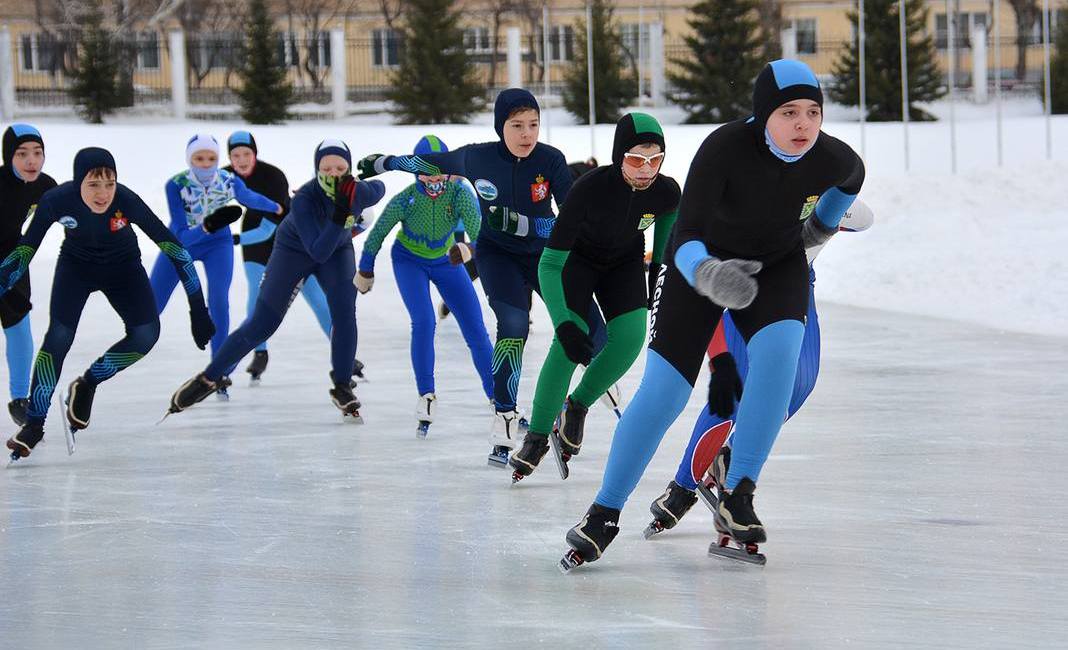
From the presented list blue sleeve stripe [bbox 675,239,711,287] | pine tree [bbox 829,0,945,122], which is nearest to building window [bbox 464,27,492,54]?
pine tree [bbox 829,0,945,122]

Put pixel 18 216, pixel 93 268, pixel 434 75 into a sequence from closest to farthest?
pixel 93 268 < pixel 18 216 < pixel 434 75

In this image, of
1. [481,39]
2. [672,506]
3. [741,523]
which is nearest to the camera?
[741,523]

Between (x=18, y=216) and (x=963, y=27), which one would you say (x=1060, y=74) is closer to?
(x=963, y=27)

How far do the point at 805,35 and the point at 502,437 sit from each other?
3559cm

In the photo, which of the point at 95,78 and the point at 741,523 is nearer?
the point at 741,523

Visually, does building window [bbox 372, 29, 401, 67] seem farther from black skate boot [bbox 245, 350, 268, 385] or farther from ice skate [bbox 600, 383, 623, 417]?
ice skate [bbox 600, 383, 623, 417]

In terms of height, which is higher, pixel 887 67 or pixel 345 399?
pixel 887 67

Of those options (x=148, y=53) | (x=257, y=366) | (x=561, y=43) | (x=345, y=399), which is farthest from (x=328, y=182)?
(x=561, y=43)

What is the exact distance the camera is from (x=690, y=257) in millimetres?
4570

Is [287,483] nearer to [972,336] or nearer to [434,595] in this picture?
[434,595]

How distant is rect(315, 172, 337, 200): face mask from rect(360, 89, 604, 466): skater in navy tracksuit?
1290mm

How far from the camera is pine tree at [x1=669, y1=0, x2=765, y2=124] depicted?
31.0 meters

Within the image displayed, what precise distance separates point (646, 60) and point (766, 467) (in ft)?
108

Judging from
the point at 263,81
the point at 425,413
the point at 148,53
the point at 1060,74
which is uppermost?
the point at 148,53
